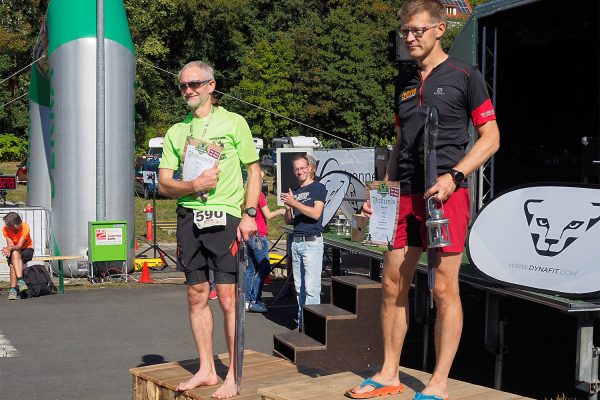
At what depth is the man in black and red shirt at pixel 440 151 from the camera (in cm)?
408

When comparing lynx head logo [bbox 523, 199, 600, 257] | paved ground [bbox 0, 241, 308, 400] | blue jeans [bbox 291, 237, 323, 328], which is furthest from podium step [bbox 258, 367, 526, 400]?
blue jeans [bbox 291, 237, 323, 328]

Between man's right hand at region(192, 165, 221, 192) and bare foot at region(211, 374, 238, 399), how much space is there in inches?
42.6

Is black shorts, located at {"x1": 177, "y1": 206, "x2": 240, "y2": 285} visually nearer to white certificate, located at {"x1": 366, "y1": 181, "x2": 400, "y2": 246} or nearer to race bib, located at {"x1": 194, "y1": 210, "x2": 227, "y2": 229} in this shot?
race bib, located at {"x1": 194, "y1": 210, "x2": 227, "y2": 229}

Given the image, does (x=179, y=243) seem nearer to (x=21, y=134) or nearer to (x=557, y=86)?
(x=557, y=86)

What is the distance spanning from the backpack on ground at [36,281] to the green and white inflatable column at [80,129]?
142cm

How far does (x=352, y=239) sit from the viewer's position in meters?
9.96

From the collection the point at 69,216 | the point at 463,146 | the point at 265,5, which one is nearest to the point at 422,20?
the point at 463,146

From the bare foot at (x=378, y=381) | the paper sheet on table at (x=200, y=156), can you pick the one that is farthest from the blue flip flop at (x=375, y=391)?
the paper sheet on table at (x=200, y=156)

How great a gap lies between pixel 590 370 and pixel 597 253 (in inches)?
30.4

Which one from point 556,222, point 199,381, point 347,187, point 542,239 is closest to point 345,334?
point 542,239

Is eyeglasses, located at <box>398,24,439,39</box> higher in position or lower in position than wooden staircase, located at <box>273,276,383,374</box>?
higher

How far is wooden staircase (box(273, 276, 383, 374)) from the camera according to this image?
7.21m

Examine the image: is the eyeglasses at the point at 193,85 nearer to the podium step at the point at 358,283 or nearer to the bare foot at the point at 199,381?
the bare foot at the point at 199,381

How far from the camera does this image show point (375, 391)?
435cm
